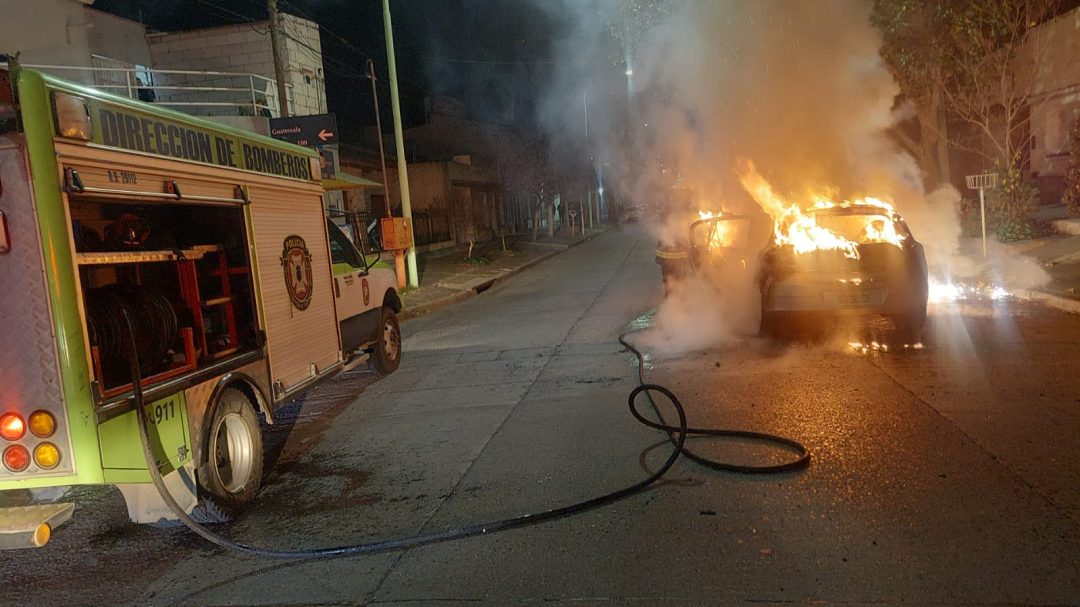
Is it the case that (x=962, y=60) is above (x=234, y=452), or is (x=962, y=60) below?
above

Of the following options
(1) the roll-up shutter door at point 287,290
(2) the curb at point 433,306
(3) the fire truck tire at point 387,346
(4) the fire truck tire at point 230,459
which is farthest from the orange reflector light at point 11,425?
(2) the curb at point 433,306

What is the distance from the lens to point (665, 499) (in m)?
4.34

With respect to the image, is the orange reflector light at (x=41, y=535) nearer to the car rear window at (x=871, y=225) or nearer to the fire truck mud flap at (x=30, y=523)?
the fire truck mud flap at (x=30, y=523)

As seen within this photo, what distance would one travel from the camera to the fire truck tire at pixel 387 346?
8.57 meters

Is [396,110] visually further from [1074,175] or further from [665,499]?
[665,499]

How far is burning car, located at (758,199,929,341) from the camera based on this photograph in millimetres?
8172

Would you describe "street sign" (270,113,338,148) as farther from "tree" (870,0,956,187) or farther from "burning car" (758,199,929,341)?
"tree" (870,0,956,187)

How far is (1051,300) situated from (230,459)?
10.6 m

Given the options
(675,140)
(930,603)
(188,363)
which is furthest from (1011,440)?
(675,140)

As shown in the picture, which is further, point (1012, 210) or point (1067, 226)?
point (1012, 210)

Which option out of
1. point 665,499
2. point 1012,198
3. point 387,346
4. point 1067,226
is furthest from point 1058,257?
point 665,499

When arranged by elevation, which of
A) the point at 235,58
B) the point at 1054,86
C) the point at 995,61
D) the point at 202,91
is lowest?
the point at 1054,86

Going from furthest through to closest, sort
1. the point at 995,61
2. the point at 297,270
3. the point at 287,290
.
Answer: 1. the point at 995,61
2. the point at 297,270
3. the point at 287,290

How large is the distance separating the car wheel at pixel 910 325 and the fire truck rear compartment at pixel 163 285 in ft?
22.5
